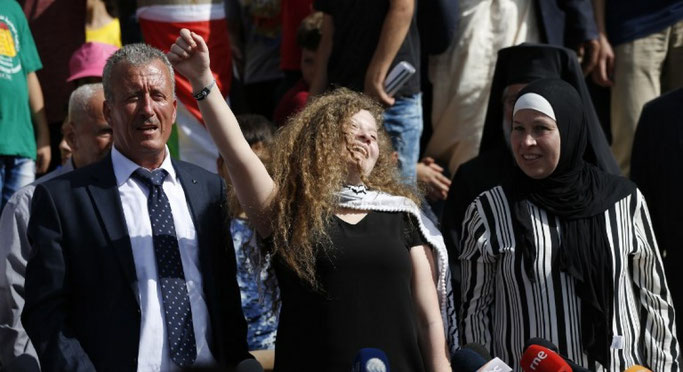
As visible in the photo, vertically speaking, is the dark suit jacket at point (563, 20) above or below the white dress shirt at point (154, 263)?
above

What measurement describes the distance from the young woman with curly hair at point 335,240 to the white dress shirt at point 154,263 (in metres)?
0.30

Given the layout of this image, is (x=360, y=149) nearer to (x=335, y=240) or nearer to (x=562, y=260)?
(x=335, y=240)

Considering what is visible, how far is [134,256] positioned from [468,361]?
1.48 m

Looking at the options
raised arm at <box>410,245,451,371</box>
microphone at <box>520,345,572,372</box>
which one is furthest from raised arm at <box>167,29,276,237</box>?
microphone at <box>520,345,572,372</box>

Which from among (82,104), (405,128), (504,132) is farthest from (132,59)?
(405,128)

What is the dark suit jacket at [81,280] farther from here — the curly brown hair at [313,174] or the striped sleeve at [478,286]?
the striped sleeve at [478,286]

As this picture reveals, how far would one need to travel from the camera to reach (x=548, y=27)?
26.0ft

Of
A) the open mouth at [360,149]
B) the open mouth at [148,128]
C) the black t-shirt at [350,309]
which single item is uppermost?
the open mouth at [148,128]

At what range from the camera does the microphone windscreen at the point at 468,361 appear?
4.09m

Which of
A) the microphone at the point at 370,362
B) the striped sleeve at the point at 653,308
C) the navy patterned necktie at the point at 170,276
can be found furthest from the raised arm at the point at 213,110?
the striped sleeve at the point at 653,308

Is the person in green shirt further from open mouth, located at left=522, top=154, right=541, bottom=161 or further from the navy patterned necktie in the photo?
open mouth, located at left=522, top=154, right=541, bottom=161

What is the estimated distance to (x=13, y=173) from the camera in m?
7.49

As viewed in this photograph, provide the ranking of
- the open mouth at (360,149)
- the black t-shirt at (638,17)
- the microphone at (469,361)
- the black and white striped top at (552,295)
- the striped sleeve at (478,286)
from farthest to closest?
the black t-shirt at (638,17) < the striped sleeve at (478,286) < the black and white striped top at (552,295) < the open mouth at (360,149) < the microphone at (469,361)

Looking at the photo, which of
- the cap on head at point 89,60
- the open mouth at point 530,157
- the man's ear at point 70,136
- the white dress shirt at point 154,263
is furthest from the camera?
the cap on head at point 89,60
